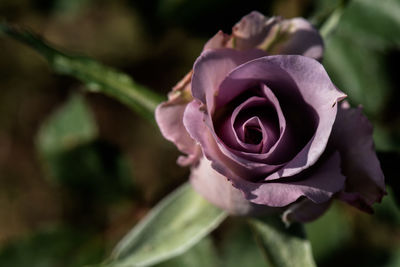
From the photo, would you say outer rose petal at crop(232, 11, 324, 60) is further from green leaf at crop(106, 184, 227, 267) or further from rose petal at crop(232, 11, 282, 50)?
green leaf at crop(106, 184, 227, 267)

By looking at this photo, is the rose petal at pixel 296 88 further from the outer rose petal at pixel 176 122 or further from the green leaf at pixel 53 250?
the green leaf at pixel 53 250

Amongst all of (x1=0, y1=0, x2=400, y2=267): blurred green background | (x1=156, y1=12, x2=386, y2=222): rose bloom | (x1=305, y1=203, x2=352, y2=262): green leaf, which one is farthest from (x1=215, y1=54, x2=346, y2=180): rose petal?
(x1=305, y1=203, x2=352, y2=262): green leaf

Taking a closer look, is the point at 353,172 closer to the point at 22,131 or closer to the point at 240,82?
the point at 240,82

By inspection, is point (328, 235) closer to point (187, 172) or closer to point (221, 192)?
point (187, 172)

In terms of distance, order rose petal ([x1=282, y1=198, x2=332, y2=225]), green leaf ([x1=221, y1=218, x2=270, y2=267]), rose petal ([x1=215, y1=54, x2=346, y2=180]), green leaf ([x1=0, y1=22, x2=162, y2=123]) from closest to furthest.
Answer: rose petal ([x1=215, y1=54, x2=346, y2=180]) < rose petal ([x1=282, y1=198, x2=332, y2=225]) < green leaf ([x1=0, y1=22, x2=162, y2=123]) < green leaf ([x1=221, y1=218, x2=270, y2=267])

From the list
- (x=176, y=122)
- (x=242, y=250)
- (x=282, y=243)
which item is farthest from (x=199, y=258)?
(x=176, y=122)

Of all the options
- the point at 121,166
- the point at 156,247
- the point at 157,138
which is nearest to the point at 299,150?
the point at 156,247
